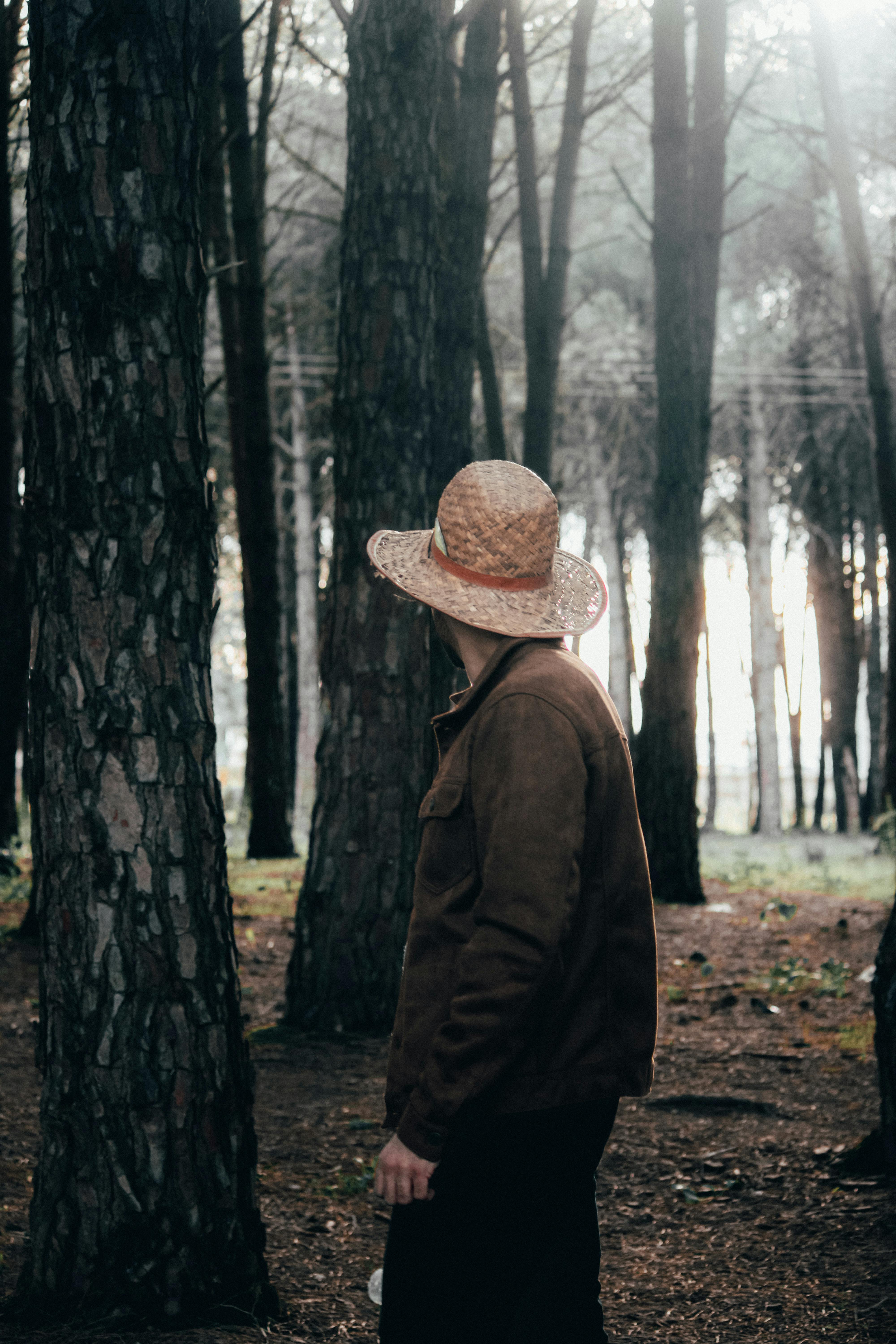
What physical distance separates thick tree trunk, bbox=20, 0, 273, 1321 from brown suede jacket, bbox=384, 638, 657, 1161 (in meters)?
1.06

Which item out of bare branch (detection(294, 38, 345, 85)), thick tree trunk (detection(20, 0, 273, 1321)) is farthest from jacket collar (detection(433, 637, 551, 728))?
bare branch (detection(294, 38, 345, 85))

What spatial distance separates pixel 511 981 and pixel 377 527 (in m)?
4.52

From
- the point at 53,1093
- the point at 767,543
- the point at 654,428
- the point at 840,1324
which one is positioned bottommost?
the point at 840,1324

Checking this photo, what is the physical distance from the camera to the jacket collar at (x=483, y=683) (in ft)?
7.25

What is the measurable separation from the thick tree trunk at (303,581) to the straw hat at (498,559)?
18.9m

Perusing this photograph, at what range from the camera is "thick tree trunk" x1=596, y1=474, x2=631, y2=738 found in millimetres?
Result: 24938

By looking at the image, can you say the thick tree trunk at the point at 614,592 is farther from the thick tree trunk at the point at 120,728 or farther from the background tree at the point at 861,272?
the thick tree trunk at the point at 120,728

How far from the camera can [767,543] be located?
23.5 meters

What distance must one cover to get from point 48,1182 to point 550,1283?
1.47m

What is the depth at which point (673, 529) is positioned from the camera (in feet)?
37.3

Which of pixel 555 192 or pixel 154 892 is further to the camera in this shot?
pixel 555 192

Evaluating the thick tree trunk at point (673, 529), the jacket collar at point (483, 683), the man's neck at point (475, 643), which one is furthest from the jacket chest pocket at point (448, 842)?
the thick tree trunk at point (673, 529)

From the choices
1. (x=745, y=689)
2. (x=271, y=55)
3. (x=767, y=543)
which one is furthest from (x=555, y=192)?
(x=745, y=689)

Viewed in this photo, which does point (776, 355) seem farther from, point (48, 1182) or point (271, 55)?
point (48, 1182)
